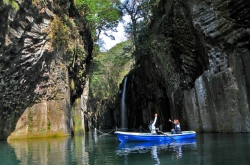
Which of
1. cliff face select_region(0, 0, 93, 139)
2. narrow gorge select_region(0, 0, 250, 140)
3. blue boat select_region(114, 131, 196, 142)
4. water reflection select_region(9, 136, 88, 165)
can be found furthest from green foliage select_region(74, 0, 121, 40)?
water reflection select_region(9, 136, 88, 165)

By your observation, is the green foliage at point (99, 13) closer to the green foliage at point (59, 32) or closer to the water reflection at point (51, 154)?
the green foliage at point (59, 32)

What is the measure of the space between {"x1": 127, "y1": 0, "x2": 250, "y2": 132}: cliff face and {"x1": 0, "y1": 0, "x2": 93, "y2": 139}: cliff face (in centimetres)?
861

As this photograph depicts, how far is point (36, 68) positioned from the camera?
22656 mm

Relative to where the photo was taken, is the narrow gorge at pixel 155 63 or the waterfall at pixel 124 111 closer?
the narrow gorge at pixel 155 63

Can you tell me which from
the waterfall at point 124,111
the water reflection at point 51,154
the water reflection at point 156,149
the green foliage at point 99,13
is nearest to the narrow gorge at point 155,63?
the green foliage at point 99,13

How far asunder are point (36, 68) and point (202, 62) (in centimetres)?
1335

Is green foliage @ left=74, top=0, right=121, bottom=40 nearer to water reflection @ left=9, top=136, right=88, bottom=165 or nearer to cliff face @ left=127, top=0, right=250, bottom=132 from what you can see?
cliff face @ left=127, top=0, right=250, bottom=132

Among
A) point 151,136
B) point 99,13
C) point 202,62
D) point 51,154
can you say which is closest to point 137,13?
point 99,13

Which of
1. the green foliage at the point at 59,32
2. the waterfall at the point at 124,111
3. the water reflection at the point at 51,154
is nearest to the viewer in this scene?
the water reflection at the point at 51,154

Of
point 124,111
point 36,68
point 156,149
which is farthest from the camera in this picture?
point 124,111

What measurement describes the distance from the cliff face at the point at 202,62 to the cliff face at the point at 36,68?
339 inches

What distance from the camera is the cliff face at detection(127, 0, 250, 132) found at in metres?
18.0

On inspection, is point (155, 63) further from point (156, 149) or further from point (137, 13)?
point (156, 149)

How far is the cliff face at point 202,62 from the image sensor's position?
18.0 meters
